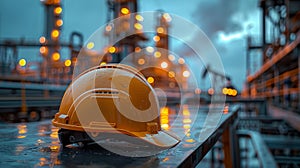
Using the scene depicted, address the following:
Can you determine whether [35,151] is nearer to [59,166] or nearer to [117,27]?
[59,166]

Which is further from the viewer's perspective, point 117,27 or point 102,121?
point 117,27

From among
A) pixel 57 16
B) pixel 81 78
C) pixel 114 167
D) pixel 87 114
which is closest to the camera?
pixel 114 167

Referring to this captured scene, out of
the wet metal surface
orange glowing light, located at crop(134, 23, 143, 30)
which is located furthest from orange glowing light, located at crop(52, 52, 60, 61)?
the wet metal surface

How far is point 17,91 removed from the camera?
28.0ft

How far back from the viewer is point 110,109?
2348 mm

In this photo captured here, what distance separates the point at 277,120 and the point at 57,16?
74.9ft

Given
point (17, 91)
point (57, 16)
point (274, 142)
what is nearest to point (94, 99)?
point (17, 91)

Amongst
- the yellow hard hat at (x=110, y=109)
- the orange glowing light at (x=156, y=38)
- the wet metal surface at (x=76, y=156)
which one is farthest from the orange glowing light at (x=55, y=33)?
the yellow hard hat at (x=110, y=109)

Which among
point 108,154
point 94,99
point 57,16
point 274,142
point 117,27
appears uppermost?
point 57,16

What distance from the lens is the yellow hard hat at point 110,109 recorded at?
232cm

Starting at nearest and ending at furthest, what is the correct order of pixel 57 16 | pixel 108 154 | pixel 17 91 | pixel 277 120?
pixel 108 154 → pixel 17 91 → pixel 277 120 → pixel 57 16

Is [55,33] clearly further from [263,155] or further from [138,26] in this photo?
[263,155]

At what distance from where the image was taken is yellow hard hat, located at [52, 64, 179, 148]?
7.60 feet

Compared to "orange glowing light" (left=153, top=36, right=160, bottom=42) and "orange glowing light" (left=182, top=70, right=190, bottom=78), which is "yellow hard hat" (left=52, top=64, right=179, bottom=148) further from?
"orange glowing light" (left=153, top=36, right=160, bottom=42)
